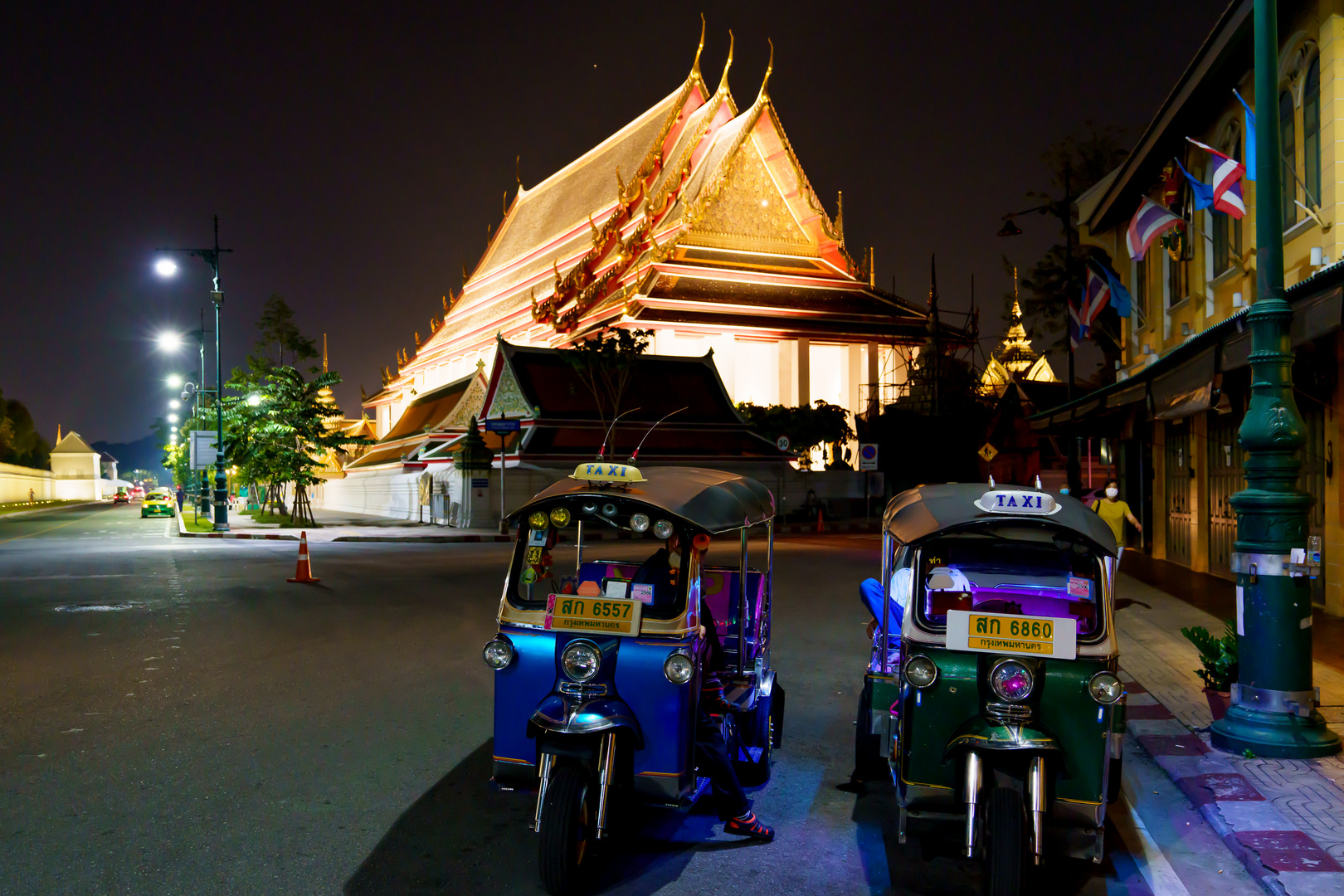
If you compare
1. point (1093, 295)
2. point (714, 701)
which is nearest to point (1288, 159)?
point (1093, 295)

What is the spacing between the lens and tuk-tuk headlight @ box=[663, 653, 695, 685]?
14.7 ft

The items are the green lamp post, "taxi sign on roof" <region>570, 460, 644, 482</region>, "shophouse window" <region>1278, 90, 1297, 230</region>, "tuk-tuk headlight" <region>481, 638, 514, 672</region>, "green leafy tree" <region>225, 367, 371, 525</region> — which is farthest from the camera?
"green leafy tree" <region>225, 367, 371, 525</region>

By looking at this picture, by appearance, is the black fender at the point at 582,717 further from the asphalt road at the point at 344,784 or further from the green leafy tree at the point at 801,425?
the green leafy tree at the point at 801,425

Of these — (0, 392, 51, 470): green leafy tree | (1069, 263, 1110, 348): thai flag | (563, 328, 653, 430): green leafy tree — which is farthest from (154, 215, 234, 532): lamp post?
(0, 392, 51, 470): green leafy tree

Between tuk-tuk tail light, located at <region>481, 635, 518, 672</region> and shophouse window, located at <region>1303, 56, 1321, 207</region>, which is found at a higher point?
shophouse window, located at <region>1303, 56, 1321, 207</region>

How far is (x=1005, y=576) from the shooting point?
5152 mm

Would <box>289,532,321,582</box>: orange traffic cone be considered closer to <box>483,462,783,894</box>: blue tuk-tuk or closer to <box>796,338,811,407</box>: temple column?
<box>483,462,783,894</box>: blue tuk-tuk

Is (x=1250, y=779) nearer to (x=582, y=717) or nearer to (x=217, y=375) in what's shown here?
(x=582, y=717)

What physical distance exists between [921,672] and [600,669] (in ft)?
4.62

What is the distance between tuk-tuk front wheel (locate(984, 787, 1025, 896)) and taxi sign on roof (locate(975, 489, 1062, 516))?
124cm

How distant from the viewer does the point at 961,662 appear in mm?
4465

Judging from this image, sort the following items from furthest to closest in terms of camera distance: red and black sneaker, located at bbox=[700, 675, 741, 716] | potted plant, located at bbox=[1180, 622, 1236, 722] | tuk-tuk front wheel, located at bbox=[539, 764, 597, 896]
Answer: potted plant, located at bbox=[1180, 622, 1236, 722], red and black sneaker, located at bbox=[700, 675, 741, 716], tuk-tuk front wheel, located at bbox=[539, 764, 597, 896]

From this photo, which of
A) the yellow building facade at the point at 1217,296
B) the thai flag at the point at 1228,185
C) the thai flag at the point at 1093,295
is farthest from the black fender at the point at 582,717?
the thai flag at the point at 1093,295

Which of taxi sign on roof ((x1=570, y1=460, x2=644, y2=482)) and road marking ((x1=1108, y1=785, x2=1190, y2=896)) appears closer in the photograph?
road marking ((x1=1108, y1=785, x2=1190, y2=896))
